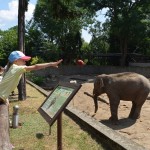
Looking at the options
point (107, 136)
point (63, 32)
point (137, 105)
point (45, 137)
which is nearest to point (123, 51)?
point (63, 32)

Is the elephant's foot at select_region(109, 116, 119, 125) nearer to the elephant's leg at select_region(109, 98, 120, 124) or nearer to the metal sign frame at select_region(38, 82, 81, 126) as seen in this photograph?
the elephant's leg at select_region(109, 98, 120, 124)

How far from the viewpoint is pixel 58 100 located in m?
6.76

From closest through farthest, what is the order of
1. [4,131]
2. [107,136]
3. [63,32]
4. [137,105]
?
[4,131] < [107,136] < [137,105] < [63,32]

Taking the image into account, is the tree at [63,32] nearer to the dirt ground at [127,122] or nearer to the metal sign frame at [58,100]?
the dirt ground at [127,122]

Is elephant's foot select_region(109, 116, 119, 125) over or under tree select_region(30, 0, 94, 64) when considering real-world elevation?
under

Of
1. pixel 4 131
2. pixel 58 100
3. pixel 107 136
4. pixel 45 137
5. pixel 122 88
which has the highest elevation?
pixel 58 100

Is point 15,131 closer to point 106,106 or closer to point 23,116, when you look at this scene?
point 23,116

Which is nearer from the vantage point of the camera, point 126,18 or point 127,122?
point 127,122

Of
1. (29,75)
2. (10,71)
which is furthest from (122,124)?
(29,75)

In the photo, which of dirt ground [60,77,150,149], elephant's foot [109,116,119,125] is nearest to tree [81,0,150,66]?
dirt ground [60,77,150,149]

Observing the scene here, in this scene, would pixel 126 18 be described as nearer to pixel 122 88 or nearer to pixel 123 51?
pixel 123 51

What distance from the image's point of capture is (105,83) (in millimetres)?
13016

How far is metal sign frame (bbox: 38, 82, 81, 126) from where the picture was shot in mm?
6199

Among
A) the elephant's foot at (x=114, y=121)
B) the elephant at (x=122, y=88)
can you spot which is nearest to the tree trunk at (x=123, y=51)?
the elephant at (x=122, y=88)
